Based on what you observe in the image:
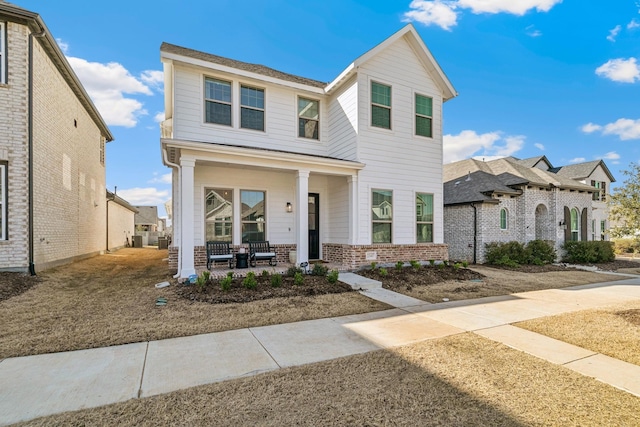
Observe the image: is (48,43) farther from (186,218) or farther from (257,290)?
(257,290)

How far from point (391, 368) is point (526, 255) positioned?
1383 cm

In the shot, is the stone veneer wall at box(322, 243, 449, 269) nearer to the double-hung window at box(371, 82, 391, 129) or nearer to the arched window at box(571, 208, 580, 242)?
the double-hung window at box(371, 82, 391, 129)

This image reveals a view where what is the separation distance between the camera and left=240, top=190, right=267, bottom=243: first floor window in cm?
1014

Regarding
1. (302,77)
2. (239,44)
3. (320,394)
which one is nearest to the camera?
(320,394)

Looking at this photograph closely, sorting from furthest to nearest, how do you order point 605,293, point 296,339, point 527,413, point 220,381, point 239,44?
point 239,44 → point 605,293 → point 296,339 → point 220,381 → point 527,413

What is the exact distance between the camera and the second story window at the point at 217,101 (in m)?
9.63

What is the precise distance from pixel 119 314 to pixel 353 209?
6.88 metres

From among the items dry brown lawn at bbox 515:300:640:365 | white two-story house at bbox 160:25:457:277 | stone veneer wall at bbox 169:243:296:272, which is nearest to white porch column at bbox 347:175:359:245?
white two-story house at bbox 160:25:457:277

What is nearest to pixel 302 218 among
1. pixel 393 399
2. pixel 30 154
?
pixel 393 399

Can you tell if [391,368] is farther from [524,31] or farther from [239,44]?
[524,31]

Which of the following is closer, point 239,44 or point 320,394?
point 320,394

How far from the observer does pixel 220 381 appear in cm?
312

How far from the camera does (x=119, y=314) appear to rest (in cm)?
543

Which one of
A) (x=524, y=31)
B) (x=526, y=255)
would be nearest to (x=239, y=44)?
(x=524, y=31)
